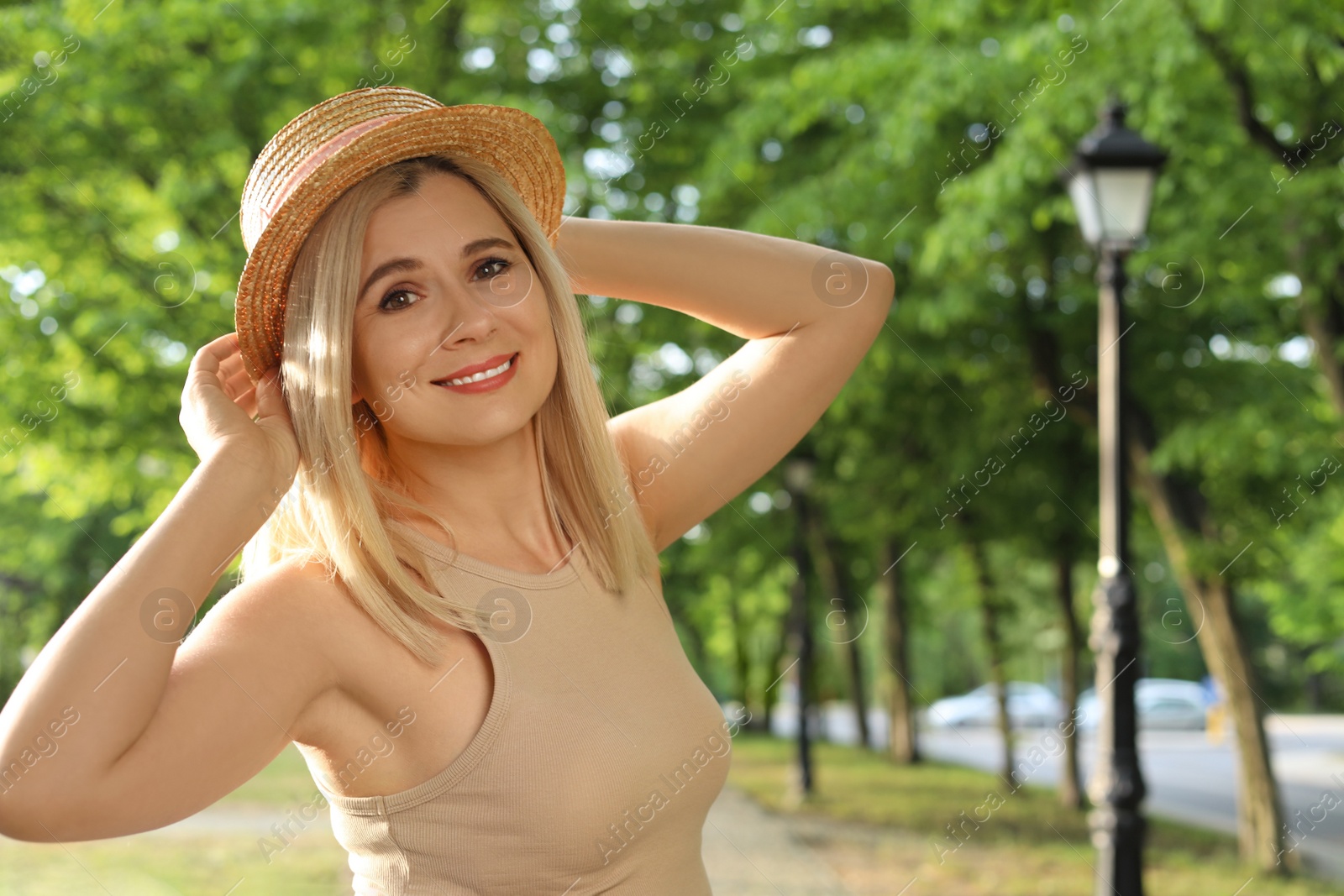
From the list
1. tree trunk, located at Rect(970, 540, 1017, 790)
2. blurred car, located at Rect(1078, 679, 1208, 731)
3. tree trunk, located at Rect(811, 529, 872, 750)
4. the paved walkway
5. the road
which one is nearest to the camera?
the paved walkway

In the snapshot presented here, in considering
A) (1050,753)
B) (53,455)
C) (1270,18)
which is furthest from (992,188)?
(1050,753)

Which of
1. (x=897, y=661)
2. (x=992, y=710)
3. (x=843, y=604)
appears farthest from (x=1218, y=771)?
(x=992, y=710)

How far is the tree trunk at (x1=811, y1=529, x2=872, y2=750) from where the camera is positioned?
20.5 metres

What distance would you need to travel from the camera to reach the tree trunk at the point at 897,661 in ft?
63.2

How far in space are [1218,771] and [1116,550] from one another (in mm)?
Result: 17839

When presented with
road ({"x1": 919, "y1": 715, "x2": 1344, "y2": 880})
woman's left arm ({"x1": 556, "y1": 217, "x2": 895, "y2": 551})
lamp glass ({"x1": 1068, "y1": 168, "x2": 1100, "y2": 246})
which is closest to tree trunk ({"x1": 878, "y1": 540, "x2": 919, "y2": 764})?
road ({"x1": 919, "y1": 715, "x2": 1344, "y2": 880})

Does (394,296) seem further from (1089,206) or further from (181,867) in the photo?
(181,867)

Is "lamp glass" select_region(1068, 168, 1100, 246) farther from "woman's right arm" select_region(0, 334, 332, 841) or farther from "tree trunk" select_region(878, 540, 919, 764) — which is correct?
"tree trunk" select_region(878, 540, 919, 764)

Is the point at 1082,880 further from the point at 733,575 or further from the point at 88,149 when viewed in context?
the point at 733,575

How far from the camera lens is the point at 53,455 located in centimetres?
1111

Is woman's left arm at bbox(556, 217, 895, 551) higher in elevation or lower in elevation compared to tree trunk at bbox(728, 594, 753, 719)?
higher

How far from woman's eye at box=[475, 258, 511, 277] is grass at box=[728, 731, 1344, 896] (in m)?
9.09

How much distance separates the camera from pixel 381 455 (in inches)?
77.8

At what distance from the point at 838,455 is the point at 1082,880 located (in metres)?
7.81
